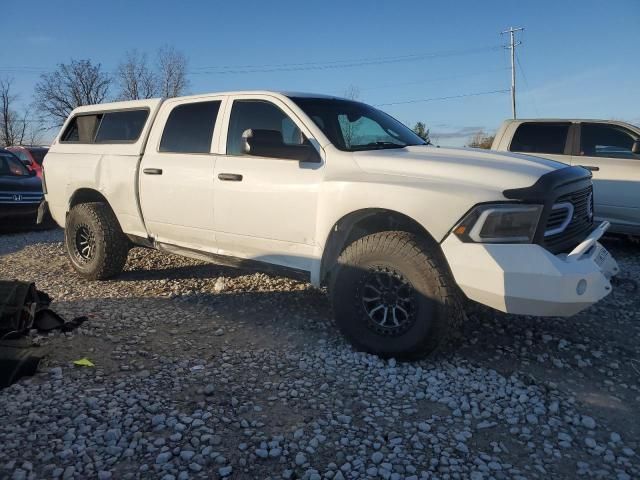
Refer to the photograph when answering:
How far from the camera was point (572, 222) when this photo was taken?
347 centimetres

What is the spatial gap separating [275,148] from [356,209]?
803 millimetres

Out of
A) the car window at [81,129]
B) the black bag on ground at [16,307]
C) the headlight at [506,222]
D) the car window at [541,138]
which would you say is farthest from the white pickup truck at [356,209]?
the car window at [541,138]

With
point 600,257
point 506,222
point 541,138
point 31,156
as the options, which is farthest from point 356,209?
point 31,156

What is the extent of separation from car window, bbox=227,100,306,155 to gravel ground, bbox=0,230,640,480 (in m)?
1.56

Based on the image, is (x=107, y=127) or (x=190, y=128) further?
(x=107, y=127)

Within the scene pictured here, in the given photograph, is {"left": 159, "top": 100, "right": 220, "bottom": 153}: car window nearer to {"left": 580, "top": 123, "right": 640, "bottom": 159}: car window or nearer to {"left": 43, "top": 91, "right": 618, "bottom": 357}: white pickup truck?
{"left": 43, "top": 91, "right": 618, "bottom": 357}: white pickup truck

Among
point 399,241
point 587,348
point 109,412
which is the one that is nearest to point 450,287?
point 399,241

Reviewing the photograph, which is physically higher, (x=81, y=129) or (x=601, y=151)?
(x=81, y=129)

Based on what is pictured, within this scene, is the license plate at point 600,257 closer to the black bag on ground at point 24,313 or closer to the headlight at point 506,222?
the headlight at point 506,222

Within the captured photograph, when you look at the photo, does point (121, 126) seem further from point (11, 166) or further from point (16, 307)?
point (11, 166)

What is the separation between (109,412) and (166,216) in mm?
2351

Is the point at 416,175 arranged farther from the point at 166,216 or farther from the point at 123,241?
the point at 123,241

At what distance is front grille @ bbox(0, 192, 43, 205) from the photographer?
9172 mm

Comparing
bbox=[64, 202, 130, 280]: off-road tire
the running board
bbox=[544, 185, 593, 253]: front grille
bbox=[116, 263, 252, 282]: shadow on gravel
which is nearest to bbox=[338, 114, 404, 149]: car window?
the running board
